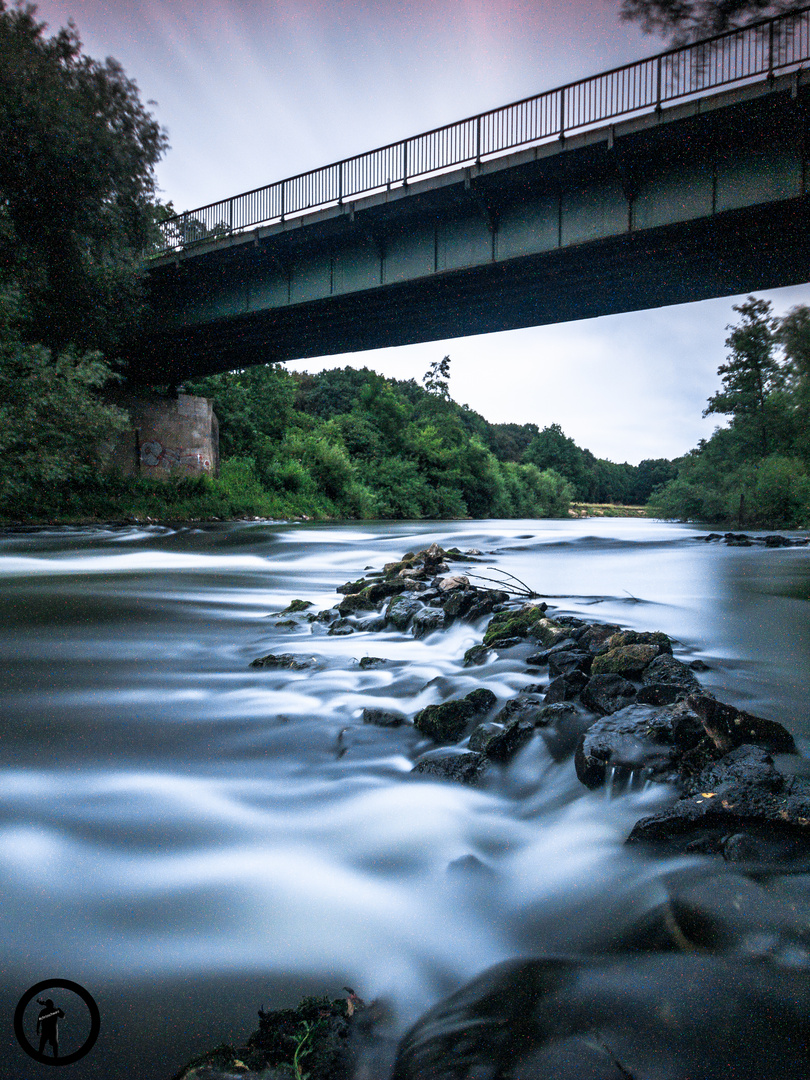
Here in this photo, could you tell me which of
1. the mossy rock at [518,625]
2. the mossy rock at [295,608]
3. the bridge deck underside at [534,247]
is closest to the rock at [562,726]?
the mossy rock at [518,625]

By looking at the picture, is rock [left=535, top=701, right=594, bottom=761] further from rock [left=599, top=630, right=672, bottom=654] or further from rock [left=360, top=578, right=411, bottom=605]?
Answer: rock [left=360, top=578, right=411, bottom=605]

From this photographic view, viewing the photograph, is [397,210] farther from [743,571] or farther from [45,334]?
[743,571]

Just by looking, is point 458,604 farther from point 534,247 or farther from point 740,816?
point 534,247

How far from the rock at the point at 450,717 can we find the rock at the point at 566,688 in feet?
1.21

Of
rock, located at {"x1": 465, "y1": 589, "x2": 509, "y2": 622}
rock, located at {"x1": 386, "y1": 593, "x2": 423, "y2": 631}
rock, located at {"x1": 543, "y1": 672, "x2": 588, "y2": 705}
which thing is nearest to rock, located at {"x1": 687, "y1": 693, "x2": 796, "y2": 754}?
rock, located at {"x1": 543, "y1": 672, "x2": 588, "y2": 705}

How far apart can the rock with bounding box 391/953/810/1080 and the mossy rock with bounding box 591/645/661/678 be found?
2.16 m

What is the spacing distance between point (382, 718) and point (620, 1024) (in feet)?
7.51

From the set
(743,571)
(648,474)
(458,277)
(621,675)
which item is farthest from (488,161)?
(648,474)

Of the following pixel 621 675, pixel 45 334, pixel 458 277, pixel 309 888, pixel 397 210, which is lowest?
pixel 309 888

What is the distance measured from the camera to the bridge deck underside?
14.4 metres

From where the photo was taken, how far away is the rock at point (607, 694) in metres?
3.29

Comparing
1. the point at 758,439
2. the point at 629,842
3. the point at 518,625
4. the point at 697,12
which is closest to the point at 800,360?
the point at 758,439

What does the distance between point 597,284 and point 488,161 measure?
4.84 metres

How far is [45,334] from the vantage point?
2048 centimetres
